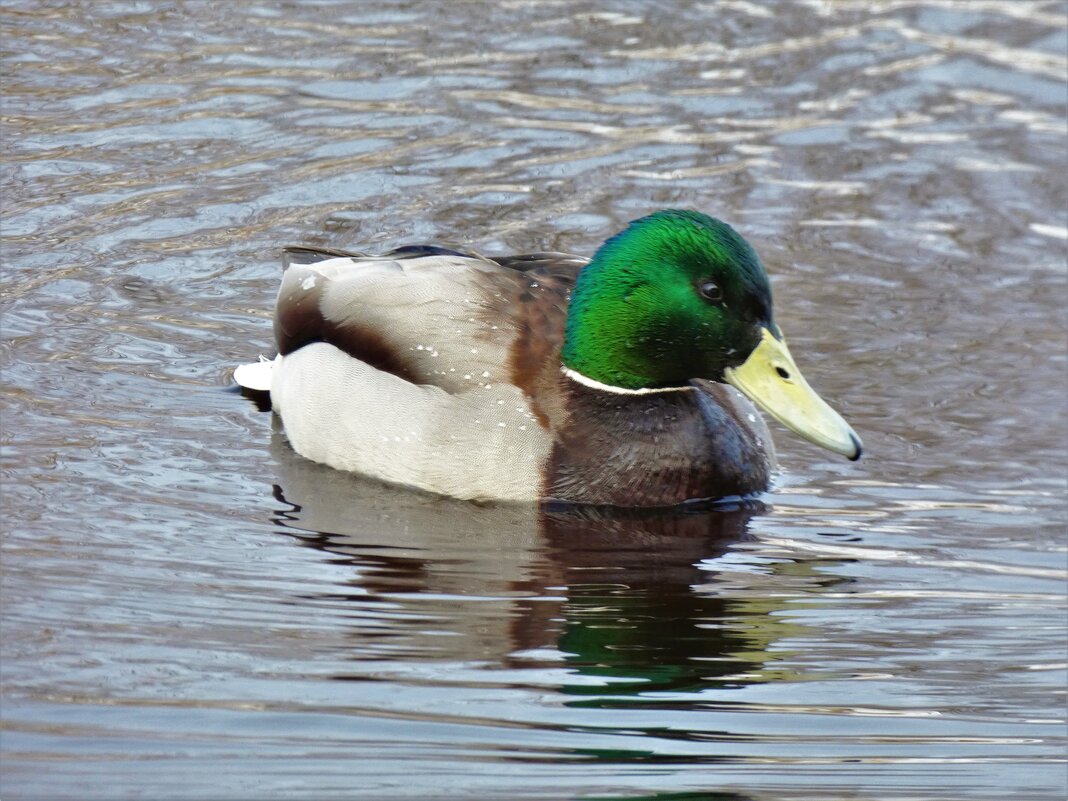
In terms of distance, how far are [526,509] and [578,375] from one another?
1.94 feet

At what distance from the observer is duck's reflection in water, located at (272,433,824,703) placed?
589 centimetres

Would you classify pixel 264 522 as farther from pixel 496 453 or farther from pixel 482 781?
pixel 482 781

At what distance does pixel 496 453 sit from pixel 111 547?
1.61 metres

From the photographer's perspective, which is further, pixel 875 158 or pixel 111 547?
pixel 875 158

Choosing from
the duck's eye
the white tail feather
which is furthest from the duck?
the white tail feather

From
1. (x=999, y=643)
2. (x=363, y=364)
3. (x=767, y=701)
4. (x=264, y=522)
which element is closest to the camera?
(x=767, y=701)

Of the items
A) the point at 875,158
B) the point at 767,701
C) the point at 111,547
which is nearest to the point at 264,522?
the point at 111,547

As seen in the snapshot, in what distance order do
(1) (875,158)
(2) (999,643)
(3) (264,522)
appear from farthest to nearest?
(1) (875,158)
(3) (264,522)
(2) (999,643)

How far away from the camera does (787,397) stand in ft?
23.9

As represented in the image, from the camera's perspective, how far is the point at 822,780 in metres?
5.09

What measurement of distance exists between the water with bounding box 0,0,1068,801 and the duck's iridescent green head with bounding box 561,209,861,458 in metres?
0.55

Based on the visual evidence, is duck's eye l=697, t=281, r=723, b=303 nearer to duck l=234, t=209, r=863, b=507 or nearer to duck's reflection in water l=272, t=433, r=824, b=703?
duck l=234, t=209, r=863, b=507

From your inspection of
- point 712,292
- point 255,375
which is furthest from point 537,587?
point 255,375

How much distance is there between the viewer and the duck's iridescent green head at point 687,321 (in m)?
7.30
